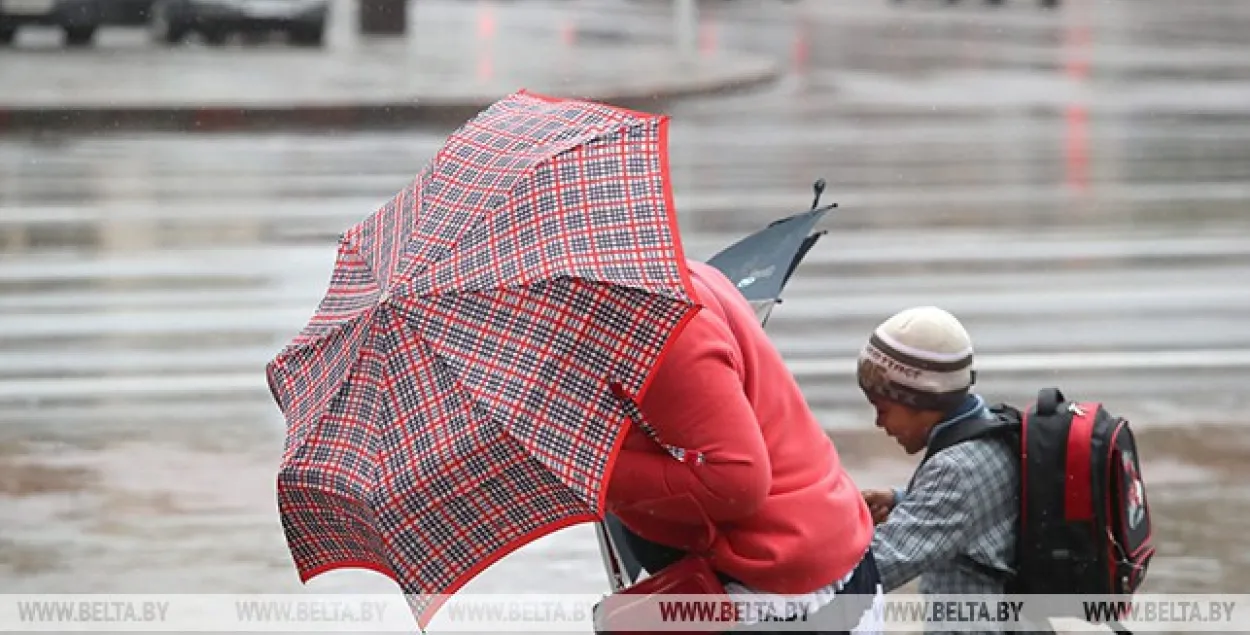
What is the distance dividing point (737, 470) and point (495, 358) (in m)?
0.40

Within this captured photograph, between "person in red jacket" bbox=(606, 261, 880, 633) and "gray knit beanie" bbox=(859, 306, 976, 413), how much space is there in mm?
376

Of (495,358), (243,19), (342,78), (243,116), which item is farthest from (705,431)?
(243,19)

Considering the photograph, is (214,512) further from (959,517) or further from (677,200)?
(677,200)

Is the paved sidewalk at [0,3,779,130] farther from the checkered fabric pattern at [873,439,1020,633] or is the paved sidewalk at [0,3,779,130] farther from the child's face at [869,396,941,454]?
the checkered fabric pattern at [873,439,1020,633]

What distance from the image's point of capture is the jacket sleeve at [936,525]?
3436 mm

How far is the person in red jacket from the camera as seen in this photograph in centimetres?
285

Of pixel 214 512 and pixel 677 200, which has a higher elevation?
pixel 214 512

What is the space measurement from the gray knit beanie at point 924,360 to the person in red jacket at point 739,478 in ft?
1.23

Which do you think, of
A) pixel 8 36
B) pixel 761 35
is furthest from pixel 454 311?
pixel 761 35

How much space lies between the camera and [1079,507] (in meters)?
3.35

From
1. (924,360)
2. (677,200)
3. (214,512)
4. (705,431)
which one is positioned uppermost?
(705,431)

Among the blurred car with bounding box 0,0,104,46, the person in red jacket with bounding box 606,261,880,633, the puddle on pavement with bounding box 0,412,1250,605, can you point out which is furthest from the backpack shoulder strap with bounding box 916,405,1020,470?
the blurred car with bounding box 0,0,104,46

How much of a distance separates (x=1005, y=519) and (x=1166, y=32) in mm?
24295

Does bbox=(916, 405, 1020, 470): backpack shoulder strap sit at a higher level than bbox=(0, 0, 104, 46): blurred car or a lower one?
higher
